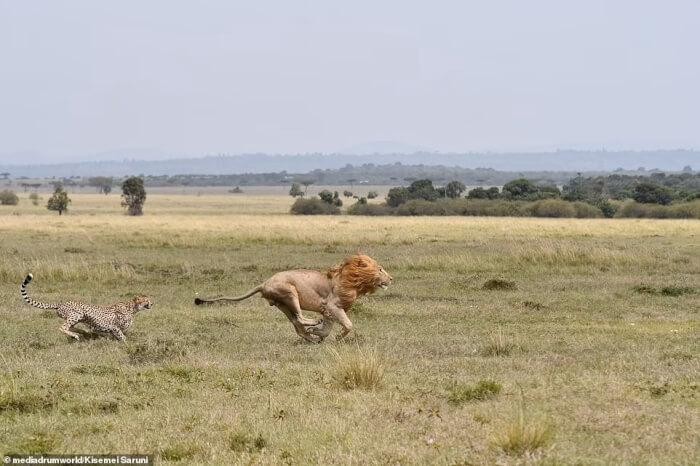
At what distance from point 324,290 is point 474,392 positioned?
12.9 ft

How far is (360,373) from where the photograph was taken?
9.54 meters

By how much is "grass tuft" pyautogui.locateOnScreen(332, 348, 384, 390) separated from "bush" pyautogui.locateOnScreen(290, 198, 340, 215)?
200 feet

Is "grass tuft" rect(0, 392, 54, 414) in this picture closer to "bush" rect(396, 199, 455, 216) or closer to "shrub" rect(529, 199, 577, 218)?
"shrub" rect(529, 199, 577, 218)

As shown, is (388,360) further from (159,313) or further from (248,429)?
(159,313)

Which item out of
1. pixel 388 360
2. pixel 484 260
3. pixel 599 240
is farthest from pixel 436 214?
pixel 388 360

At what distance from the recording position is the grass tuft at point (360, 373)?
955 centimetres

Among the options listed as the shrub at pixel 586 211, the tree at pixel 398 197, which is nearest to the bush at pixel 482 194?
the tree at pixel 398 197

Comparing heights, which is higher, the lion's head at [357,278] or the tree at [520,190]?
the lion's head at [357,278]

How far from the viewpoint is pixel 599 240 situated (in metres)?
35.9

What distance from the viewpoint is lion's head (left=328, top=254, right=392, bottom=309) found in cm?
1254

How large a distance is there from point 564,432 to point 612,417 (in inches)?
24.3

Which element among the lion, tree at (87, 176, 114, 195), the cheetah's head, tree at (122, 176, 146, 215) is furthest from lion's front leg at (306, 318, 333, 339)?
tree at (87, 176, 114, 195)

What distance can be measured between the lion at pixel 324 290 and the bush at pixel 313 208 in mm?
57836

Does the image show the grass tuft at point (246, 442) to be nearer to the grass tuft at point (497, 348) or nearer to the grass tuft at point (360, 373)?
the grass tuft at point (360, 373)
